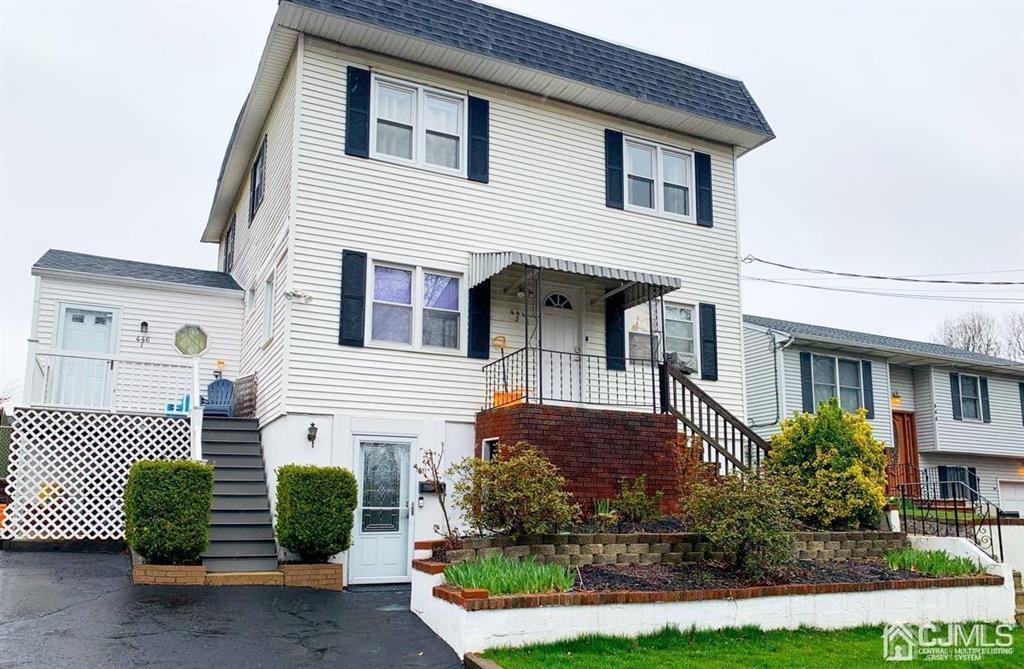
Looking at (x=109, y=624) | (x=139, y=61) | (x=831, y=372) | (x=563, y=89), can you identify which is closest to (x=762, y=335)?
(x=831, y=372)

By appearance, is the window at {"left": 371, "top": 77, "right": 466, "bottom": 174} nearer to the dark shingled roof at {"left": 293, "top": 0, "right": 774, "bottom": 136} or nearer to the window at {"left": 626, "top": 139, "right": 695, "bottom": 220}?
the dark shingled roof at {"left": 293, "top": 0, "right": 774, "bottom": 136}

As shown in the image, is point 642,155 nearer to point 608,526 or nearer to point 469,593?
point 608,526

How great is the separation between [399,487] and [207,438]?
3.13 metres

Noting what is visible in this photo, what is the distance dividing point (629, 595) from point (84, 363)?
9.64 meters

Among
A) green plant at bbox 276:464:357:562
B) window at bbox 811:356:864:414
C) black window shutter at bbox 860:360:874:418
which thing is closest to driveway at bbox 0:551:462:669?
green plant at bbox 276:464:357:562

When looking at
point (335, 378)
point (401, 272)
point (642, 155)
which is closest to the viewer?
point (335, 378)

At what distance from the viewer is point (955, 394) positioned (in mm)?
25359

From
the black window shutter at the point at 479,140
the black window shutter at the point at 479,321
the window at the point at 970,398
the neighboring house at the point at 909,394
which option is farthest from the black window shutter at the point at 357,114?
the window at the point at 970,398

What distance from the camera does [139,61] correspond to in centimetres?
2048

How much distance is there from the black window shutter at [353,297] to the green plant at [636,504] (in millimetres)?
4181

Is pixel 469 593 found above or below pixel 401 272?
below

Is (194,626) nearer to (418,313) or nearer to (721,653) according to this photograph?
(721,653)

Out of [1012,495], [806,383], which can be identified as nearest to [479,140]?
[806,383]

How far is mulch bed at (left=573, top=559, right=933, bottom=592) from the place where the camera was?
8750 millimetres
